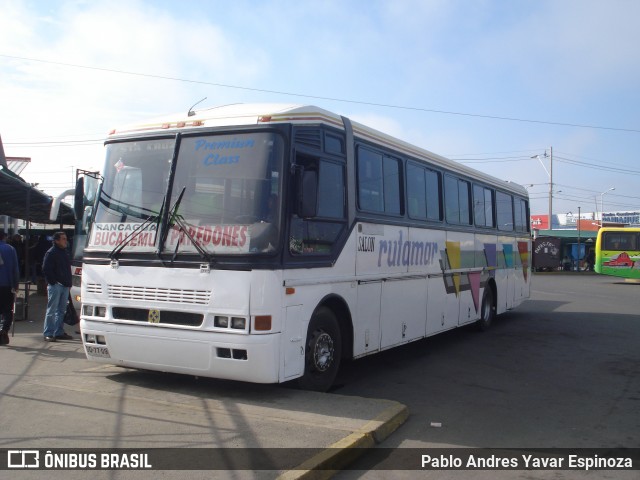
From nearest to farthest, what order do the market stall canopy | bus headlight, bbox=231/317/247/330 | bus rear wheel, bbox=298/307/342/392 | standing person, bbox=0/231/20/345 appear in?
1. bus headlight, bbox=231/317/247/330
2. bus rear wheel, bbox=298/307/342/392
3. standing person, bbox=0/231/20/345
4. the market stall canopy

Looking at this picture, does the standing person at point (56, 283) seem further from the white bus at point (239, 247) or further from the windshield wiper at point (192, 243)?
the windshield wiper at point (192, 243)

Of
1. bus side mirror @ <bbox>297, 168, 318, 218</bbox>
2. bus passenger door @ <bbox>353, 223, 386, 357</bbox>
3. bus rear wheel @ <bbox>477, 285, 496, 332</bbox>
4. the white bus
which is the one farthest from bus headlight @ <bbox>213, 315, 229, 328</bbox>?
bus rear wheel @ <bbox>477, 285, 496, 332</bbox>

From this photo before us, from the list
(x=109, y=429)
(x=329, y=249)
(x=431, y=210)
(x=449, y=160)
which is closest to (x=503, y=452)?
(x=329, y=249)

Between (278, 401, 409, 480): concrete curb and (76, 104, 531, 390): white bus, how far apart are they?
118cm

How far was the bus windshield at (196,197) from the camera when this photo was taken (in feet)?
22.1

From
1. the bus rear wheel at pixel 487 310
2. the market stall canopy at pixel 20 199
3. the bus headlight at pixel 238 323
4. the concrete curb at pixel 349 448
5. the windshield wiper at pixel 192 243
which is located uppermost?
the market stall canopy at pixel 20 199

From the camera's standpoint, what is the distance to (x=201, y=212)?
273 inches

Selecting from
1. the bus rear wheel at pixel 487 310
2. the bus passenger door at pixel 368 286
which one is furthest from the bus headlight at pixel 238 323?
the bus rear wheel at pixel 487 310

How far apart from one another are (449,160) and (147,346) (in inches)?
290

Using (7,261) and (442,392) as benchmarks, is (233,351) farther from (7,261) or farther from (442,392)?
(7,261)

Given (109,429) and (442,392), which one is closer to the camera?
(109,429)

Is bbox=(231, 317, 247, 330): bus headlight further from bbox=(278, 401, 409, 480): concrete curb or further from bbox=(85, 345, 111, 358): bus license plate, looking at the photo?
bbox=(85, 345, 111, 358): bus license plate

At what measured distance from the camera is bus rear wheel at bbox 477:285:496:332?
562 inches

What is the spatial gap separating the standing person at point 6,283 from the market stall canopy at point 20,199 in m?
0.78
